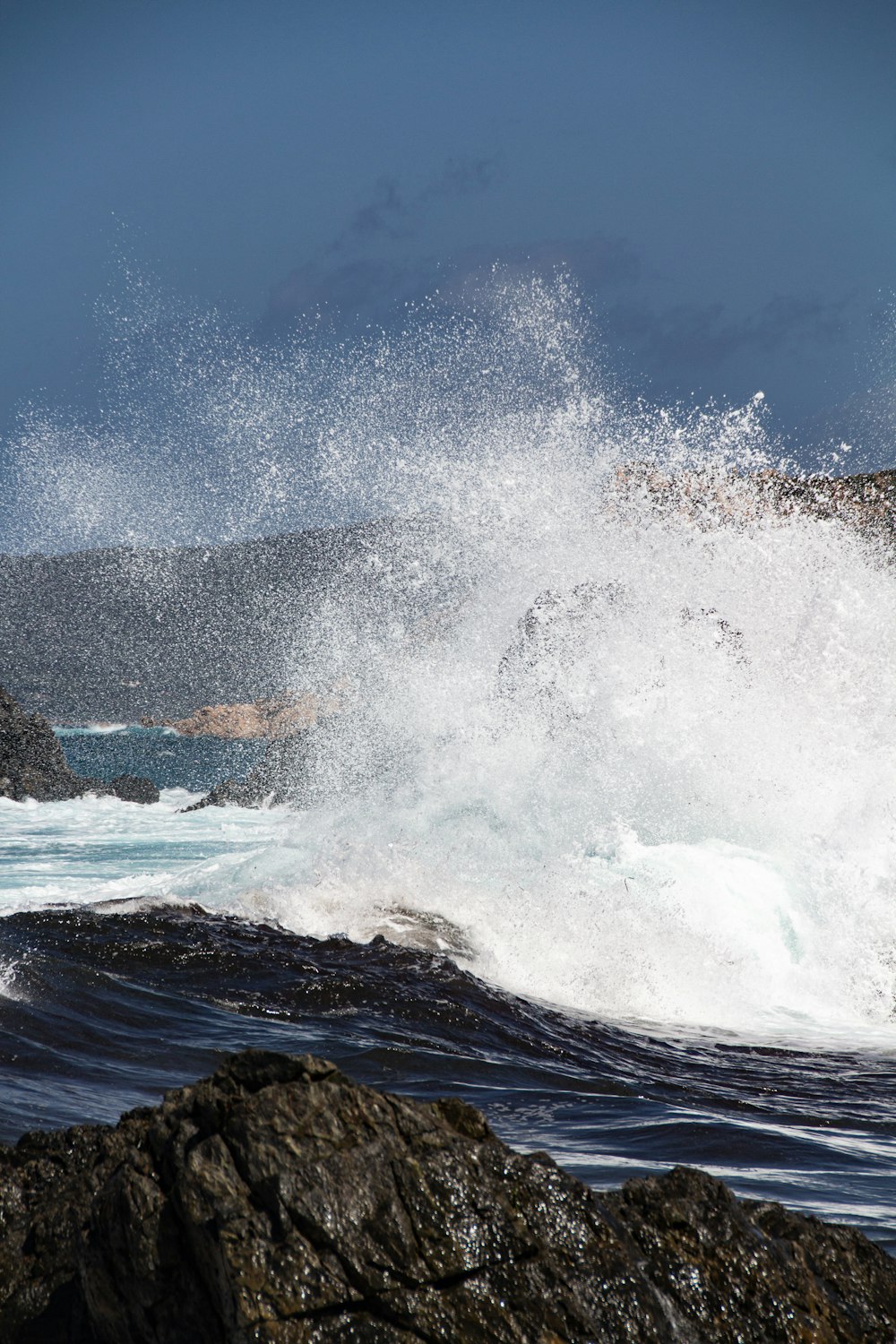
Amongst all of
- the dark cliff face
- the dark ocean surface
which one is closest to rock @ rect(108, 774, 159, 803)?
the dark ocean surface

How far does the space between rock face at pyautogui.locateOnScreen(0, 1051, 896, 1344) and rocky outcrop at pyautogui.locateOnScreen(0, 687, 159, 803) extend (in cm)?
2569

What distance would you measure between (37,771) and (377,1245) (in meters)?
28.0

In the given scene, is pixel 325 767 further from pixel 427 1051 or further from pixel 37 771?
→ pixel 427 1051

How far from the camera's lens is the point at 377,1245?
2123mm

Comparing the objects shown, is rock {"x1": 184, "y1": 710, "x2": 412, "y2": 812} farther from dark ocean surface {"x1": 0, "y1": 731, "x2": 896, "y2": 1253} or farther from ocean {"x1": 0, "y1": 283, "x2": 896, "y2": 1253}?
dark ocean surface {"x1": 0, "y1": 731, "x2": 896, "y2": 1253}

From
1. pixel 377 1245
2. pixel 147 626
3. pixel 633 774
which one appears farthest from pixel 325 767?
pixel 147 626

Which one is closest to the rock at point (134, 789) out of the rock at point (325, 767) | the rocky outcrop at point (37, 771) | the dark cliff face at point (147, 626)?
the rocky outcrop at point (37, 771)

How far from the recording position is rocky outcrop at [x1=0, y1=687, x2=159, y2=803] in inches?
1047

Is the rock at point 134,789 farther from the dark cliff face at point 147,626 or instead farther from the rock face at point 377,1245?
the dark cliff face at point 147,626

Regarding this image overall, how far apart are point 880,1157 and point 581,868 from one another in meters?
6.14

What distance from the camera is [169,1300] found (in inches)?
83.2

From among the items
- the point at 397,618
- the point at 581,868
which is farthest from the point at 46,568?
the point at 581,868

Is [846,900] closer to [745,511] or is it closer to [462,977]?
[462,977]

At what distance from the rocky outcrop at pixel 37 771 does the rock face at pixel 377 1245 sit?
2569 cm
